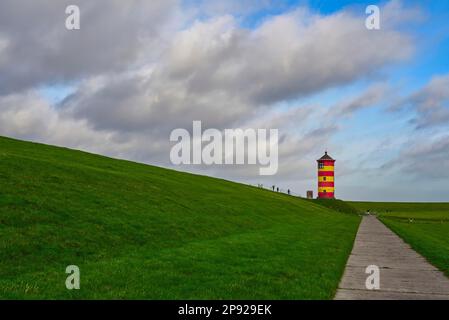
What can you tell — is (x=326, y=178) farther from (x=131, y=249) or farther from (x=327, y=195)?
(x=131, y=249)

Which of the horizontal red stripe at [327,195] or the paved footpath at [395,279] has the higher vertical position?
the horizontal red stripe at [327,195]

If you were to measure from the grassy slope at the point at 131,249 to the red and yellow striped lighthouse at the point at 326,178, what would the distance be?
312 ft

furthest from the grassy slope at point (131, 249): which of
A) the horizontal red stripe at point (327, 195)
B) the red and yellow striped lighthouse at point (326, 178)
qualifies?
the red and yellow striped lighthouse at point (326, 178)

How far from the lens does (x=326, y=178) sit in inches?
5108

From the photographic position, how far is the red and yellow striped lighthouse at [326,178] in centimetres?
12827

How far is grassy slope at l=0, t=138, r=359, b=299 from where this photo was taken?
12812 mm

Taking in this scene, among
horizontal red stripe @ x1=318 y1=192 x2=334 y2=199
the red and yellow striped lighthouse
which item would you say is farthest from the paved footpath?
the red and yellow striped lighthouse

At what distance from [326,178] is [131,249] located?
115 m

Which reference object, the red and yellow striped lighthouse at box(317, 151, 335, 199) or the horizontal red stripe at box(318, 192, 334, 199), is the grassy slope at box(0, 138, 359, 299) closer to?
the horizontal red stripe at box(318, 192, 334, 199)

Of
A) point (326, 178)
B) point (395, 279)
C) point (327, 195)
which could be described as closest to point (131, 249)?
point (395, 279)

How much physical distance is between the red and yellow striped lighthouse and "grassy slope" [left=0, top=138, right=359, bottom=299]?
9503cm

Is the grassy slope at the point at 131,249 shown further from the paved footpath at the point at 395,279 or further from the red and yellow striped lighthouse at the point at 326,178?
the red and yellow striped lighthouse at the point at 326,178

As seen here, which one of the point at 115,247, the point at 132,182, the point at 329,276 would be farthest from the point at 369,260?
the point at 132,182

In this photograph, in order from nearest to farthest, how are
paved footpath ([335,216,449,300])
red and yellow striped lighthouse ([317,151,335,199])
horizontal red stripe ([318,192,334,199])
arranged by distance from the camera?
paved footpath ([335,216,449,300])
horizontal red stripe ([318,192,334,199])
red and yellow striped lighthouse ([317,151,335,199])
